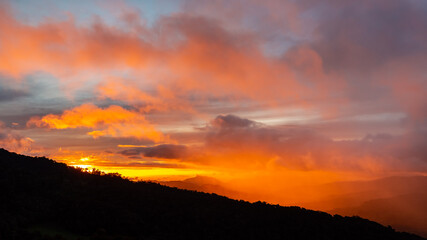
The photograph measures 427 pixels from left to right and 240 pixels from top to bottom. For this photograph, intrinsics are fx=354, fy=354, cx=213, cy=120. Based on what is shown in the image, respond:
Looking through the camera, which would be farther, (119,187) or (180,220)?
(119,187)

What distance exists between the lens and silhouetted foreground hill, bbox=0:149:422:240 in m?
71.8

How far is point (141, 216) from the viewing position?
80.4 meters

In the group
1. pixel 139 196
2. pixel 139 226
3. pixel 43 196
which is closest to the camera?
pixel 139 226

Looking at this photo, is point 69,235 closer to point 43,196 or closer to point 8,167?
point 43,196

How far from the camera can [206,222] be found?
77.2 meters

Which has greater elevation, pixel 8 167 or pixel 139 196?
pixel 8 167

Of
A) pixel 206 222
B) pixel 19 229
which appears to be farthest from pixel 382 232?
pixel 19 229

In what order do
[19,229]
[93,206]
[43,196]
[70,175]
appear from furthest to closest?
[70,175] → [43,196] → [93,206] → [19,229]

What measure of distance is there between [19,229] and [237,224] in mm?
42923

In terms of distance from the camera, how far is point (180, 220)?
78.2 meters

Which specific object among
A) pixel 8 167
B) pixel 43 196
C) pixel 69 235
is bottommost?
pixel 69 235

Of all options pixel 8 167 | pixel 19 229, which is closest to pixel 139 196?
pixel 19 229

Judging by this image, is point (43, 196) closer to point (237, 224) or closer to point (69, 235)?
point (69, 235)

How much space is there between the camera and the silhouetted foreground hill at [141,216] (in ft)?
235
